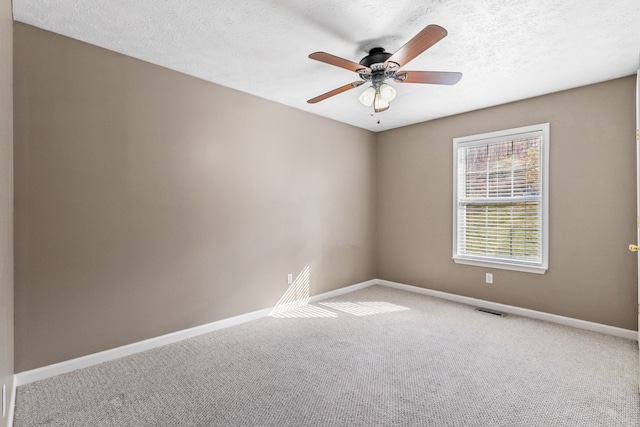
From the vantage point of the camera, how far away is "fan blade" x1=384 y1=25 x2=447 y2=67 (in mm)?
1799

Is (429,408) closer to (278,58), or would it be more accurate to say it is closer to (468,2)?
(468,2)

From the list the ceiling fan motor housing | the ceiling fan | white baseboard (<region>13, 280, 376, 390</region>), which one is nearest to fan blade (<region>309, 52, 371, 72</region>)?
the ceiling fan

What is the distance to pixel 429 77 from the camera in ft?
8.03

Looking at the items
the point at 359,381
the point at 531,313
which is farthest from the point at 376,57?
the point at 531,313

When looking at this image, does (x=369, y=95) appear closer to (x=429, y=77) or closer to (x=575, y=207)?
(x=429, y=77)

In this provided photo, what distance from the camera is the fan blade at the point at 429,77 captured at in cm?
235

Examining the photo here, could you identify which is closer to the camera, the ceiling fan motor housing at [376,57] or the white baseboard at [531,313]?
the ceiling fan motor housing at [376,57]

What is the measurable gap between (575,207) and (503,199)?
2.34 feet

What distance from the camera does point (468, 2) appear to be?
2041 mm

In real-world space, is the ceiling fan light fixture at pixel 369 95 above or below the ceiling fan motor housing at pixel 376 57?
below

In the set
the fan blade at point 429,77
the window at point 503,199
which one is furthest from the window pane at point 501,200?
the fan blade at point 429,77

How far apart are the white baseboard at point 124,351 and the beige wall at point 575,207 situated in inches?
107

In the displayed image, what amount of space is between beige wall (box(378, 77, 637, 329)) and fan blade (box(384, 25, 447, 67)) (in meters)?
2.37

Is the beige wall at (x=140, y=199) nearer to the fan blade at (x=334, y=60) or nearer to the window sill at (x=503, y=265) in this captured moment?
the fan blade at (x=334, y=60)
